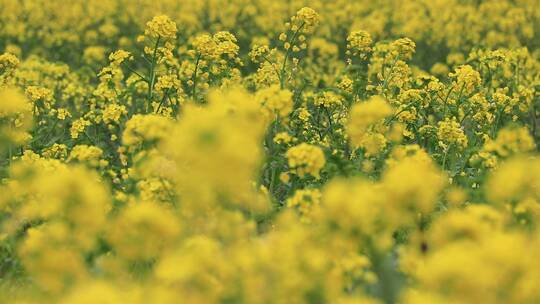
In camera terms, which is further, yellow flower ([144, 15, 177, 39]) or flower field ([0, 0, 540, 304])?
yellow flower ([144, 15, 177, 39])

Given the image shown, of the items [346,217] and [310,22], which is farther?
[310,22]

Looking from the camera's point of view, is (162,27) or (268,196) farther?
(162,27)

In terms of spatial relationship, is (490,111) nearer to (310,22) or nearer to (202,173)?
(310,22)

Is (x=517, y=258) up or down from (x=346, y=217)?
down

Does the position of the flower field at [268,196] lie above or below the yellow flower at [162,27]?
below

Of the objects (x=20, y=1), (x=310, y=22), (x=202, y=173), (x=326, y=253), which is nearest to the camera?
(x=202, y=173)

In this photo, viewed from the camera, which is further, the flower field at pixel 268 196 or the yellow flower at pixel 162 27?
the yellow flower at pixel 162 27

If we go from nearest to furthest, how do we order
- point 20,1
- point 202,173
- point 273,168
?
point 202,173 < point 273,168 < point 20,1

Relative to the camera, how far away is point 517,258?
9.53ft

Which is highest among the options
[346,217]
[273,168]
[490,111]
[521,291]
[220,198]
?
[490,111]

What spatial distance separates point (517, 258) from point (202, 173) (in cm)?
96

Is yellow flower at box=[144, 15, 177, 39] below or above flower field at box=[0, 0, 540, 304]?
above

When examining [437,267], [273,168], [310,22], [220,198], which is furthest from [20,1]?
[437,267]

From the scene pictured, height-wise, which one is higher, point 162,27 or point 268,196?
point 162,27
